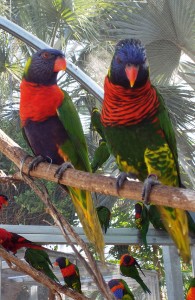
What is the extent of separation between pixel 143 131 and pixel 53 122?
1.52ft

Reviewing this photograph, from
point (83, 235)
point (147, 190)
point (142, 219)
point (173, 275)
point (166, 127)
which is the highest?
point (166, 127)

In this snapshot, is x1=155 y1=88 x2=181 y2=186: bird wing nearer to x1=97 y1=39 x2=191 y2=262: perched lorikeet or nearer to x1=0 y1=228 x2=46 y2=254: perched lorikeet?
x1=97 y1=39 x2=191 y2=262: perched lorikeet

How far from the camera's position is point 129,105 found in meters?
1.91

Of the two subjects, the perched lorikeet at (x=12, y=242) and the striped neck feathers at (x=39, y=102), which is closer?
the striped neck feathers at (x=39, y=102)

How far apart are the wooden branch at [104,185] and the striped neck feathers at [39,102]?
17 cm

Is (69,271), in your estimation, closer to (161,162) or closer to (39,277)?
(39,277)

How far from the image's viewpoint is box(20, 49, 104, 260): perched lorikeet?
7.00ft

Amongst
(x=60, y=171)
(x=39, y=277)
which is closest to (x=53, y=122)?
(x=60, y=171)

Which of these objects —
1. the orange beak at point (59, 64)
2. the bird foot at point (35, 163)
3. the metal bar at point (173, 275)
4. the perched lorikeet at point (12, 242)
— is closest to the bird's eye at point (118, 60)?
the orange beak at point (59, 64)

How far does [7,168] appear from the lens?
22.4 ft

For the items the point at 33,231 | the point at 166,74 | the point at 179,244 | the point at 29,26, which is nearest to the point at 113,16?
the point at 166,74

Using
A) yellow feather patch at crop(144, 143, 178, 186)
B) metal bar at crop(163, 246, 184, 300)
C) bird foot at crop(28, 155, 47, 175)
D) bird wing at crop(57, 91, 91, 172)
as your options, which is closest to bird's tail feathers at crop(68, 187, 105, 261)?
bird wing at crop(57, 91, 91, 172)

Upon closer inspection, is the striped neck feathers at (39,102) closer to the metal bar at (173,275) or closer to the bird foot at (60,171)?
the bird foot at (60,171)

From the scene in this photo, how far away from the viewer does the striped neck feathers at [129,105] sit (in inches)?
75.4
